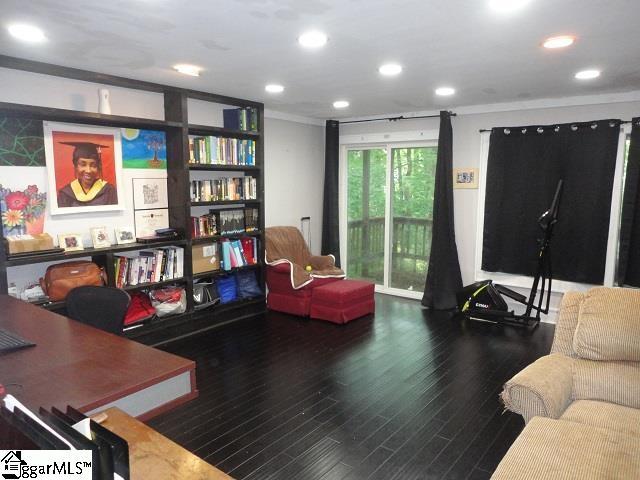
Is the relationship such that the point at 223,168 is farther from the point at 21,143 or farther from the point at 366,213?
the point at 366,213

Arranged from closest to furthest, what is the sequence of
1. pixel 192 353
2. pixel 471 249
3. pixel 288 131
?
pixel 192 353, pixel 471 249, pixel 288 131

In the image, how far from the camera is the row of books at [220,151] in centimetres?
440

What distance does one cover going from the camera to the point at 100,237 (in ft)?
12.5

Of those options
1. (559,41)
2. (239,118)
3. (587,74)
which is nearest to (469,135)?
(587,74)

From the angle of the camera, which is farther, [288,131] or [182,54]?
[288,131]

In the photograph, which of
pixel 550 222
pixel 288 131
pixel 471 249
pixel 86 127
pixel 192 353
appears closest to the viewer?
pixel 86 127

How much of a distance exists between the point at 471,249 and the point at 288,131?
277 centimetres

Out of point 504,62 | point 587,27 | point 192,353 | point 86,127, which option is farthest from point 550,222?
point 86,127

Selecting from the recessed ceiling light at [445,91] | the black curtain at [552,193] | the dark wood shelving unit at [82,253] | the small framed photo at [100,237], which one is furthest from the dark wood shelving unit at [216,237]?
the black curtain at [552,193]

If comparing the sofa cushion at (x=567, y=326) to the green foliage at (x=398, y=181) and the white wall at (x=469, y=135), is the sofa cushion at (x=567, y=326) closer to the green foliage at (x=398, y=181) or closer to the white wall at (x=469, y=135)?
the white wall at (x=469, y=135)

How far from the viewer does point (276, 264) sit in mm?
5098

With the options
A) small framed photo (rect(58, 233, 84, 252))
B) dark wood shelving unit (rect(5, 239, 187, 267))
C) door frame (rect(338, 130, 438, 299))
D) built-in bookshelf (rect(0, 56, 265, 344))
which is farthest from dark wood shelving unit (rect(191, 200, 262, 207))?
door frame (rect(338, 130, 438, 299))

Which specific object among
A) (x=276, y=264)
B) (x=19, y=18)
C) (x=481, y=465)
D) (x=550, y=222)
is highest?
(x=19, y=18)

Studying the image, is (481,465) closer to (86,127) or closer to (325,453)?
(325,453)
